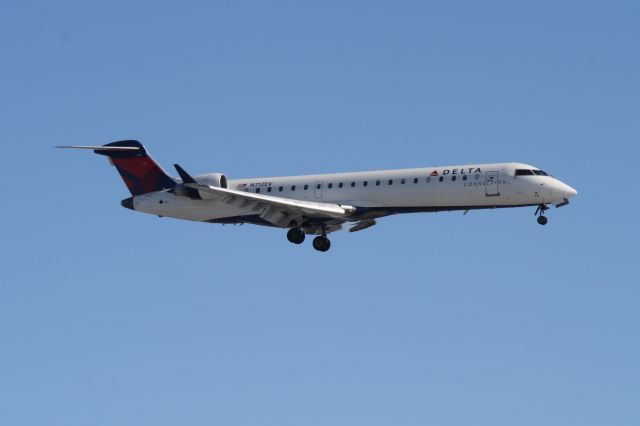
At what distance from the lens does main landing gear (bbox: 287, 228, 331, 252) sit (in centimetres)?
5019

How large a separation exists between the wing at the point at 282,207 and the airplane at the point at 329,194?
0.04 meters

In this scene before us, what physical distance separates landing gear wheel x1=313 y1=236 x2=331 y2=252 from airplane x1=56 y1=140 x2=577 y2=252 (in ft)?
0.13

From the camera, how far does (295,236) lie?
50.2 metres

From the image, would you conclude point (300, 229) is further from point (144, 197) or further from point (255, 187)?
point (144, 197)

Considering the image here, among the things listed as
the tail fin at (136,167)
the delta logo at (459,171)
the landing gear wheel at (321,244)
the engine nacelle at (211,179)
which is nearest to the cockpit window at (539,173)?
the delta logo at (459,171)

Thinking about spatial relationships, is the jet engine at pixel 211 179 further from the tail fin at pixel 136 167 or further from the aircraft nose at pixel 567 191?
→ the aircraft nose at pixel 567 191

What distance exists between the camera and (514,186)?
47.0 meters

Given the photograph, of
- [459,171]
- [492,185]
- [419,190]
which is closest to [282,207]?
[419,190]

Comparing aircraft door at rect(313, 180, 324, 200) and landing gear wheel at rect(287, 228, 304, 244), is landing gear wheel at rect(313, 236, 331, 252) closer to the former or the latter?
landing gear wheel at rect(287, 228, 304, 244)

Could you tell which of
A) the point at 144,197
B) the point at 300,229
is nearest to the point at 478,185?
the point at 300,229

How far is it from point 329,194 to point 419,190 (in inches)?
156

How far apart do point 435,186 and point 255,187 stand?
808cm

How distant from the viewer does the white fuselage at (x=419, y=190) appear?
154 feet

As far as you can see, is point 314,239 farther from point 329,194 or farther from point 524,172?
point 524,172
